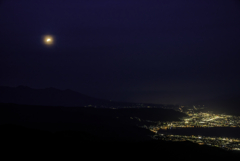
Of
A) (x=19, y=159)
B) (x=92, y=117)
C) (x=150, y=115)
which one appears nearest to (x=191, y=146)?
(x=19, y=159)

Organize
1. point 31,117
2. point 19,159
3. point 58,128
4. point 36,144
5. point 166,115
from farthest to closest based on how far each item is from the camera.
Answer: point 166,115
point 31,117
point 58,128
point 36,144
point 19,159

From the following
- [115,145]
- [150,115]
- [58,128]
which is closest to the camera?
[115,145]

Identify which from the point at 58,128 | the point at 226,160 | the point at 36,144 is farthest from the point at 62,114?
the point at 226,160

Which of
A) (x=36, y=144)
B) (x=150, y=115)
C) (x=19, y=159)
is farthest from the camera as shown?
(x=150, y=115)

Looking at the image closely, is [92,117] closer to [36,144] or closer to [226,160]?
[36,144]

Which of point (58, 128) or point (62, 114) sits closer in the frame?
point (58, 128)

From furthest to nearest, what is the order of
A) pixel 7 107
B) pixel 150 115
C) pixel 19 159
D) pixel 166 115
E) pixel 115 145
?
1. pixel 166 115
2. pixel 150 115
3. pixel 7 107
4. pixel 115 145
5. pixel 19 159

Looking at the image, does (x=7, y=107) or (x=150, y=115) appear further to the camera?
(x=150, y=115)

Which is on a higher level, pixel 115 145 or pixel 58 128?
pixel 115 145

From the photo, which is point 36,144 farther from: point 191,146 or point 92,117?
point 92,117
